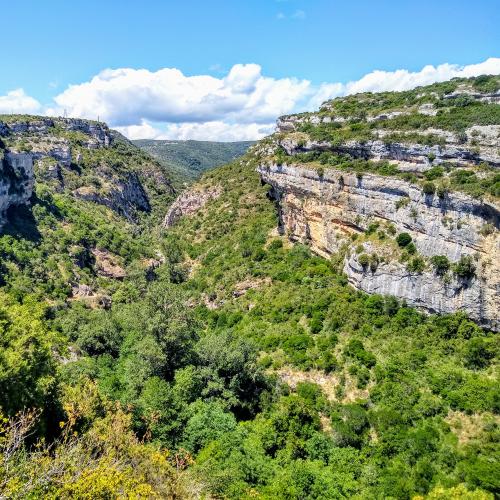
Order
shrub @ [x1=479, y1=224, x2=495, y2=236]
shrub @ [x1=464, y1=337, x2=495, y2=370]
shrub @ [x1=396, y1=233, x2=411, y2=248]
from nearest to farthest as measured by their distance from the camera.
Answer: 1. shrub @ [x1=464, y1=337, x2=495, y2=370]
2. shrub @ [x1=479, y1=224, x2=495, y2=236]
3. shrub @ [x1=396, y1=233, x2=411, y2=248]

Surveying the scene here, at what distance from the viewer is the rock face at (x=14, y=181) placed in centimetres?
7075

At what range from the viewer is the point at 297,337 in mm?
43938

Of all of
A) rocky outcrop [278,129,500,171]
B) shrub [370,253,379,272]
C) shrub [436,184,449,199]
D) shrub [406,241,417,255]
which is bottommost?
shrub [370,253,379,272]

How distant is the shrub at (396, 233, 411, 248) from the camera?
44531 mm

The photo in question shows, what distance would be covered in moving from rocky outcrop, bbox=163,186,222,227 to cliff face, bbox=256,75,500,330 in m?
31.2

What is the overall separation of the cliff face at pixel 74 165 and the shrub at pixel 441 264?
221 ft

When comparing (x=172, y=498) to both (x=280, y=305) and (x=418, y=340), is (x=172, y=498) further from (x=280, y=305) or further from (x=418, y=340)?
(x=280, y=305)

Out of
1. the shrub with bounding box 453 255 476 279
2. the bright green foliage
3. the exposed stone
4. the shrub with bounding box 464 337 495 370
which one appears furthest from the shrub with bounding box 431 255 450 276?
the exposed stone

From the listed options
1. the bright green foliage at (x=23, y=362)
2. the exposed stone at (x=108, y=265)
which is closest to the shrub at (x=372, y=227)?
the bright green foliage at (x=23, y=362)

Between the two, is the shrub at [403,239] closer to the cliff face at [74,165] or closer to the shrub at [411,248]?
the shrub at [411,248]

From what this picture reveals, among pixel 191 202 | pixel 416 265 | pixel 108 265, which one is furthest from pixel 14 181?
pixel 416 265

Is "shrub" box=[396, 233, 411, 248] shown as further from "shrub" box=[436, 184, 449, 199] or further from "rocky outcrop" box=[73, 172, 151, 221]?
"rocky outcrop" box=[73, 172, 151, 221]

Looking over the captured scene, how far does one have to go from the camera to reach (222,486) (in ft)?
81.1

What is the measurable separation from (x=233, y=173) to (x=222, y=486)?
7919 centimetres
